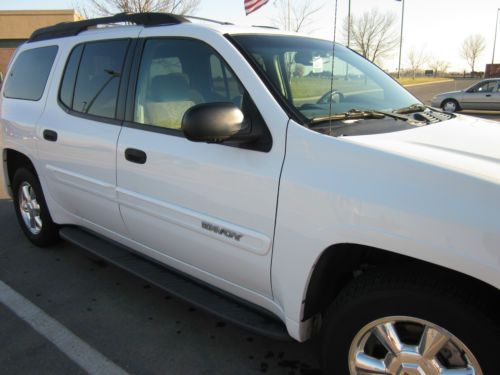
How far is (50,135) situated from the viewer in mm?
3578

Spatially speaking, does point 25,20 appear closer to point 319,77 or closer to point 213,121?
point 319,77

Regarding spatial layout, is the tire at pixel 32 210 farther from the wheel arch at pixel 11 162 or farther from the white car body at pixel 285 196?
the white car body at pixel 285 196

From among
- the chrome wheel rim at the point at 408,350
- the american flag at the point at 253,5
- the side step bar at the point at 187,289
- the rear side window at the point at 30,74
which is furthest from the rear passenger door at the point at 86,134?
the american flag at the point at 253,5

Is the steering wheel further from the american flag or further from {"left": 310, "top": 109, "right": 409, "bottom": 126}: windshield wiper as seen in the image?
the american flag

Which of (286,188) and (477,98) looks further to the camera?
(477,98)

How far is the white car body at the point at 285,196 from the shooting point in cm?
167

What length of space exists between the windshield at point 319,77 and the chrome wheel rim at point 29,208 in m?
2.76

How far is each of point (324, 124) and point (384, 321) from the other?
0.93 m

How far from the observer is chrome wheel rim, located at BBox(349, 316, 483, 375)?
5.89ft

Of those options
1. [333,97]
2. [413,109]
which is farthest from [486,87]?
[333,97]

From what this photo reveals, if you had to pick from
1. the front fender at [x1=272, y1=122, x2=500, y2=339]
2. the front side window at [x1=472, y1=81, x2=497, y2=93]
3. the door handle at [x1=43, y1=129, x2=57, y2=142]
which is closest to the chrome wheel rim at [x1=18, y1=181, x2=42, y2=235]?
the door handle at [x1=43, y1=129, x2=57, y2=142]

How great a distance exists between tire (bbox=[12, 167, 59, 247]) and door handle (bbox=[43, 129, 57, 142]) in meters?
0.63

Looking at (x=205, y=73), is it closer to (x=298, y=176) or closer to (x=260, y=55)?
(x=260, y=55)

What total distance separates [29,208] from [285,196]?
323cm
